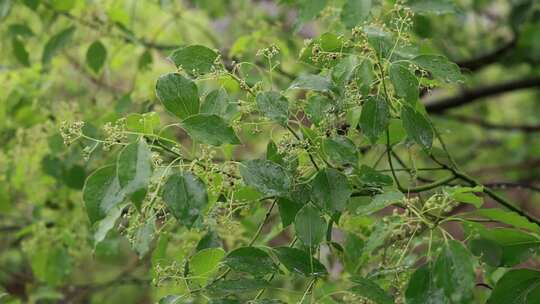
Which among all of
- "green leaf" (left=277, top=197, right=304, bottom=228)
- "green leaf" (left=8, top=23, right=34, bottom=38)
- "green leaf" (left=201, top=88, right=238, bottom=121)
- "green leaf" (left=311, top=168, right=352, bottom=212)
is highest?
"green leaf" (left=8, top=23, right=34, bottom=38)

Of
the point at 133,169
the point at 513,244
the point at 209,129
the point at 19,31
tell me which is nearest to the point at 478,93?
the point at 19,31

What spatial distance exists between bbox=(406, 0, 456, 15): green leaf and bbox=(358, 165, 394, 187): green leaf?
1.30 feet

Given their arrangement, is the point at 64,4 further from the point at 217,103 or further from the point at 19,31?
the point at 217,103

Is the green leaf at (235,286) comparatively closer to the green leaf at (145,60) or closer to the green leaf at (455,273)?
the green leaf at (455,273)

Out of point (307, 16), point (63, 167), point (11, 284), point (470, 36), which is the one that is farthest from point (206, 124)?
point (470, 36)

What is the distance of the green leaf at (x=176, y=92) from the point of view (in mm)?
996

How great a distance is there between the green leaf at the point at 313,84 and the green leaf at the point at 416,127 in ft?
0.39

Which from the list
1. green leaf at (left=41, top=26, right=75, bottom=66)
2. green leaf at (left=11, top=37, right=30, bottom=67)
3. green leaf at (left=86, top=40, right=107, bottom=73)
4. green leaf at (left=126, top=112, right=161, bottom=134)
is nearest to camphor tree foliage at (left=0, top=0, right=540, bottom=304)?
green leaf at (left=126, top=112, right=161, bottom=134)

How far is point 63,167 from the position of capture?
6.30 ft

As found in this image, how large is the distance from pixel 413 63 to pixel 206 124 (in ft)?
0.91

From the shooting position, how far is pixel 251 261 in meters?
1.03

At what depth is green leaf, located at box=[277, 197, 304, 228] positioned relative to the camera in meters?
1.09

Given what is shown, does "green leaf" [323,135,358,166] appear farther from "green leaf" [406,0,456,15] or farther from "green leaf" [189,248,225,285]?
"green leaf" [406,0,456,15]

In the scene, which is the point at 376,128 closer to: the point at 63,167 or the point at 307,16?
the point at 307,16
